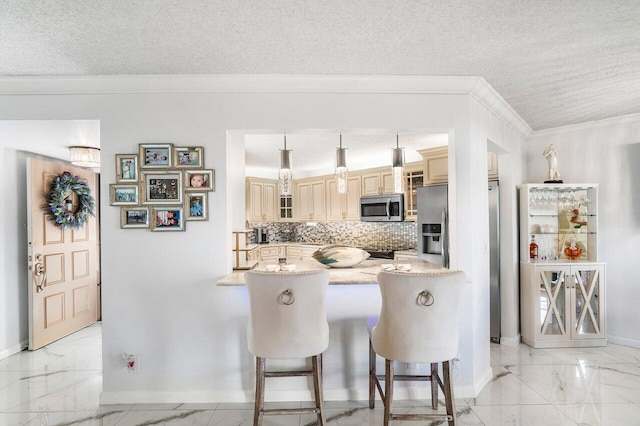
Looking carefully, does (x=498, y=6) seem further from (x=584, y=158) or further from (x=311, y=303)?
(x=584, y=158)

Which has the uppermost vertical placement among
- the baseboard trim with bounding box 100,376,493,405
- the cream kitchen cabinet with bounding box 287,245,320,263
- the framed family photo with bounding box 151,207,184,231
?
the framed family photo with bounding box 151,207,184,231

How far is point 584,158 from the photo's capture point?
11.8 ft

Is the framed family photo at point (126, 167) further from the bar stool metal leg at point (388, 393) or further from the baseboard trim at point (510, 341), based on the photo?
the baseboard trim at point (510, 341)

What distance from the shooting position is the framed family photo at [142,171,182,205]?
238 centimetres

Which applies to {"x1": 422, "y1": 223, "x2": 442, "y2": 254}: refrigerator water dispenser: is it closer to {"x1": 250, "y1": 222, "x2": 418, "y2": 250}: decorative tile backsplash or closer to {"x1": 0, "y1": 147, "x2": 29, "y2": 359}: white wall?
{"x1": 250, "y1": 222, "x2": 418, "y2": 250}: decorative tile backsplash

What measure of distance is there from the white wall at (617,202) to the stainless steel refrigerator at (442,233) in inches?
→ 47.0

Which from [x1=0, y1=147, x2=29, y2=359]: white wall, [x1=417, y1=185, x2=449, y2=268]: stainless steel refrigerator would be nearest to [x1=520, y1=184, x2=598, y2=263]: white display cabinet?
[x1=417, y1=185, x2=449, y2=268]: stainless steel refrigerator

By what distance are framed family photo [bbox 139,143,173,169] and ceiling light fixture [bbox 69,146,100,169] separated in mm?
1398

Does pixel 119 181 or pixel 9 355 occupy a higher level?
pixel 119 181

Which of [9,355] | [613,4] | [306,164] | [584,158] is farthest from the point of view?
[306,164]

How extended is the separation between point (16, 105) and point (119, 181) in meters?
0.96

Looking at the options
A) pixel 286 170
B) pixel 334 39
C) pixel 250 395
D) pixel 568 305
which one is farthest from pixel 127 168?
pixel 568 305

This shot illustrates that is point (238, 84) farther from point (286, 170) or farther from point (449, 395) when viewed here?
point (449, 395)

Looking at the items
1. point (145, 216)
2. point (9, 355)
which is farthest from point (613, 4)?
point (9, 355)
